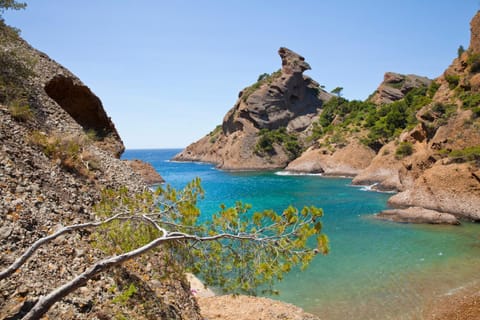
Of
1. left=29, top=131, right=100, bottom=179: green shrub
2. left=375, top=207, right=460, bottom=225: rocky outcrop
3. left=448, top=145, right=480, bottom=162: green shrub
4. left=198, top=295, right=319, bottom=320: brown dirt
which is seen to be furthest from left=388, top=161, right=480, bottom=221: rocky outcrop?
left=29, top=131, right=100, bottom=179: green shrub

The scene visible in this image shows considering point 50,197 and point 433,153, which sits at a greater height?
point 433,153

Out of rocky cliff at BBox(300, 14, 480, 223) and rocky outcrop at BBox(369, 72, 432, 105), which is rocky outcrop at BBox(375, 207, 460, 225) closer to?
rocky cliff at BBox(300, 14, 480, 223)

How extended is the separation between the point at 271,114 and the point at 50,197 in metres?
93.3

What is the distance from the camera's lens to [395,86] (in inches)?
3654

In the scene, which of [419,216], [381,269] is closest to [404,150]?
[419,216]

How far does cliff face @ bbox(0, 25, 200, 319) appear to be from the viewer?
5605 mm

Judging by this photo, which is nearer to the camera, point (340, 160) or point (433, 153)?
point (433, 153)

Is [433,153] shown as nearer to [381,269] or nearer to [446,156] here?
[446,156]

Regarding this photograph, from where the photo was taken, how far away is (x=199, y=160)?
5128 inches

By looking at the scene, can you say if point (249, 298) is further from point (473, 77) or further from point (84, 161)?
point (473, 77)

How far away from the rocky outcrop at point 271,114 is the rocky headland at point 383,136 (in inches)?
11.8

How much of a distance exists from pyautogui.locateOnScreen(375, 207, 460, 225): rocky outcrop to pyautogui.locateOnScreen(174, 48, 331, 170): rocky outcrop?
190 feet

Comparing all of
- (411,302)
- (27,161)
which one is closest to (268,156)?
(411,302)

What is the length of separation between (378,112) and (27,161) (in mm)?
75584
